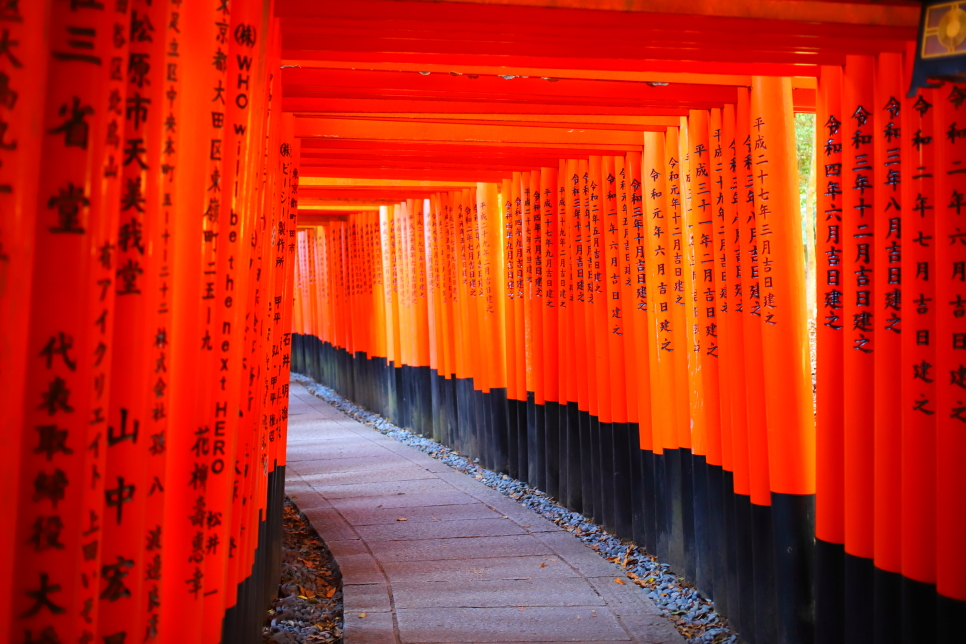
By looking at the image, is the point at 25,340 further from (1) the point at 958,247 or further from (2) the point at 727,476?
(2) the point at 727,476

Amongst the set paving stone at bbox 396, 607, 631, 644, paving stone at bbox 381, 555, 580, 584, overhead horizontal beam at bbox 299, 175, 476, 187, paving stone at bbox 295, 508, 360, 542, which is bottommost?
paving stone at bbox 396, 607, 631, 644

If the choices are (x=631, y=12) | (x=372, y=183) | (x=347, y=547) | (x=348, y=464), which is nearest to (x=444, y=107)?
(x=631, y=12)

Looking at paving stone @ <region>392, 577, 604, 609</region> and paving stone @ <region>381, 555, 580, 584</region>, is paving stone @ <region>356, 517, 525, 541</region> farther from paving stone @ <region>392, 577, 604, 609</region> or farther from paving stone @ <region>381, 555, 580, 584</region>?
paving stone @ <region>392, 577, 604, 609</region>

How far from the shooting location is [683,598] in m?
6.00

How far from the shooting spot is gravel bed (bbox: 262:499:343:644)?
5.39 meters

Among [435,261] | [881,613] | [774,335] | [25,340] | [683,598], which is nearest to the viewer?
[25,340]

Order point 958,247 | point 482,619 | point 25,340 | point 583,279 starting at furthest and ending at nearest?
point 583,279
point 482,619
point 958,247
point 25,340

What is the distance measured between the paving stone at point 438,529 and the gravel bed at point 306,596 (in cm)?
50

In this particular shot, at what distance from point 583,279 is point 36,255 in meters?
6.32


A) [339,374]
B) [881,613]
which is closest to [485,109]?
[881,613]

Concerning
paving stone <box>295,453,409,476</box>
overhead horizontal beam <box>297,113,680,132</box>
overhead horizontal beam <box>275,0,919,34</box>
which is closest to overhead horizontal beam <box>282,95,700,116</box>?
Answer: overhead horizontal beam <box>297,113,680,132</box>

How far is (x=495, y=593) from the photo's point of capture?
6.06 m

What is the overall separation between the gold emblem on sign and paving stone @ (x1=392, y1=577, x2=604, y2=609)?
4120mm

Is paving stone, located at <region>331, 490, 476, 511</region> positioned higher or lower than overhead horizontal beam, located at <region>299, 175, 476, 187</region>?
lower
